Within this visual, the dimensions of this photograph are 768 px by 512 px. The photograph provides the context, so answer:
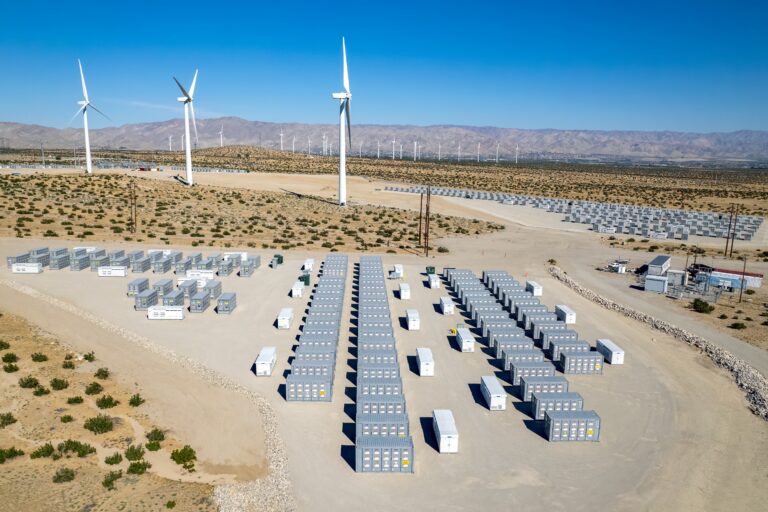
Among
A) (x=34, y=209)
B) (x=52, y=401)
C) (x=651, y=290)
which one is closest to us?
(x=52, y=401)

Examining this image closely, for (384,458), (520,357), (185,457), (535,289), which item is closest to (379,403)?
(384,458)

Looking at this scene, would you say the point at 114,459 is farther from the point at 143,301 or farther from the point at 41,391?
the point at 143,301

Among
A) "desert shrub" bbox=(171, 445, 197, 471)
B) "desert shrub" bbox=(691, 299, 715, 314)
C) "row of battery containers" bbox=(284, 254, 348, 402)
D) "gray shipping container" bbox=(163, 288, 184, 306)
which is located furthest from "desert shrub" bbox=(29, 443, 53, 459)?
"desert shrub" bbox=(691, 299, 715, 314)

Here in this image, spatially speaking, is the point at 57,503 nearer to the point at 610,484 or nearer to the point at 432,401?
the point at 432,401

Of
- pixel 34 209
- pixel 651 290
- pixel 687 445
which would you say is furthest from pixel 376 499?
pixel 34 209

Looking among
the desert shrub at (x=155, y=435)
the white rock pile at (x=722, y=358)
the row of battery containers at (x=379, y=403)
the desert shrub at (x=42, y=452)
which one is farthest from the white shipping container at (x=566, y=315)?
the desert shrub at (x=42, y=452)

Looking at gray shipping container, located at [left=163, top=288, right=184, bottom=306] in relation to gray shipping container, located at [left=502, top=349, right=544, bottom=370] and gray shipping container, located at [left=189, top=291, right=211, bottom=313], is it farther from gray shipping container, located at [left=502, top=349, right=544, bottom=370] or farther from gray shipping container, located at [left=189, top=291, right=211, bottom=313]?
gray shipping container, located at [left=502, top=349, right=544, bottom=370]

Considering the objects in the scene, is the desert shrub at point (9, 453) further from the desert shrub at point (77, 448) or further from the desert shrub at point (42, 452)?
the desert shrub at point (77, 448)
